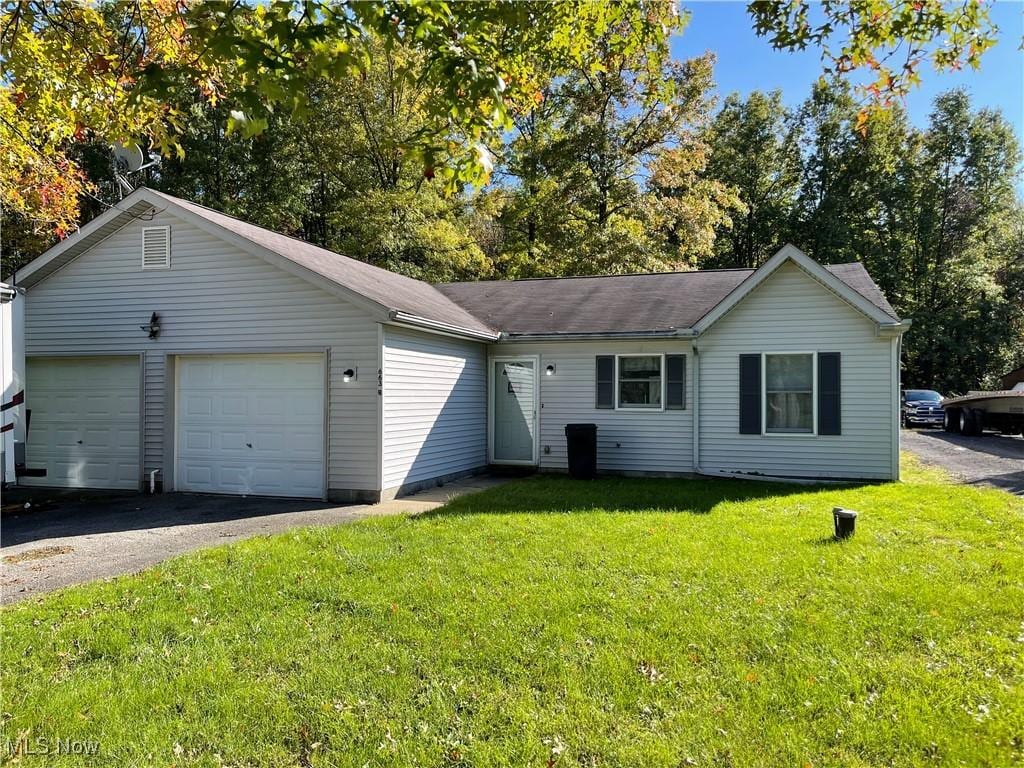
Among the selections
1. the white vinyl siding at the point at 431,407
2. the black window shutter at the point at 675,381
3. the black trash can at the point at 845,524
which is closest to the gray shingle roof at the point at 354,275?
the white vinyl siding at the point at 431,407

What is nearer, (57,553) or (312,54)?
(312,54)

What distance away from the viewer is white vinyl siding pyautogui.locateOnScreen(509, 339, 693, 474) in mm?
12086

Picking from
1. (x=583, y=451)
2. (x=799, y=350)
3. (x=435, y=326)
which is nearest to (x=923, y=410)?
(x=799, y=350)

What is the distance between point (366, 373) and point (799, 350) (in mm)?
7433

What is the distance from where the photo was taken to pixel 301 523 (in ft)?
26.5

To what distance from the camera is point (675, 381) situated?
12102mm

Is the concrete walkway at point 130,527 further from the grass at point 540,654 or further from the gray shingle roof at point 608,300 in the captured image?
the gray shingle roof at point 608,300

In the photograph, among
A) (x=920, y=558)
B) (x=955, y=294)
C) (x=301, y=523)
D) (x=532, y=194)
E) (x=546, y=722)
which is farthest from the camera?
(x=955, y=294)

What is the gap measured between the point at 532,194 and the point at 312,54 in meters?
21.2

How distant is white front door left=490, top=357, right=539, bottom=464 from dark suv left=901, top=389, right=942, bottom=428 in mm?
18981

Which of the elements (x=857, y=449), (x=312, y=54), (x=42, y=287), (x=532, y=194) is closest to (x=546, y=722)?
(x=312, y=54)

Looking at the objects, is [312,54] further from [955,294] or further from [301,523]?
[955,294]

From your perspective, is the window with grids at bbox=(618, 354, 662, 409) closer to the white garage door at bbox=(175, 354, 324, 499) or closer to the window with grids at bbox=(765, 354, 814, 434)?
the window with grids at bbox=(765, 354, 814, 434)

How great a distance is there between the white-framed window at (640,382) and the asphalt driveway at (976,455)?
5.30 meters
